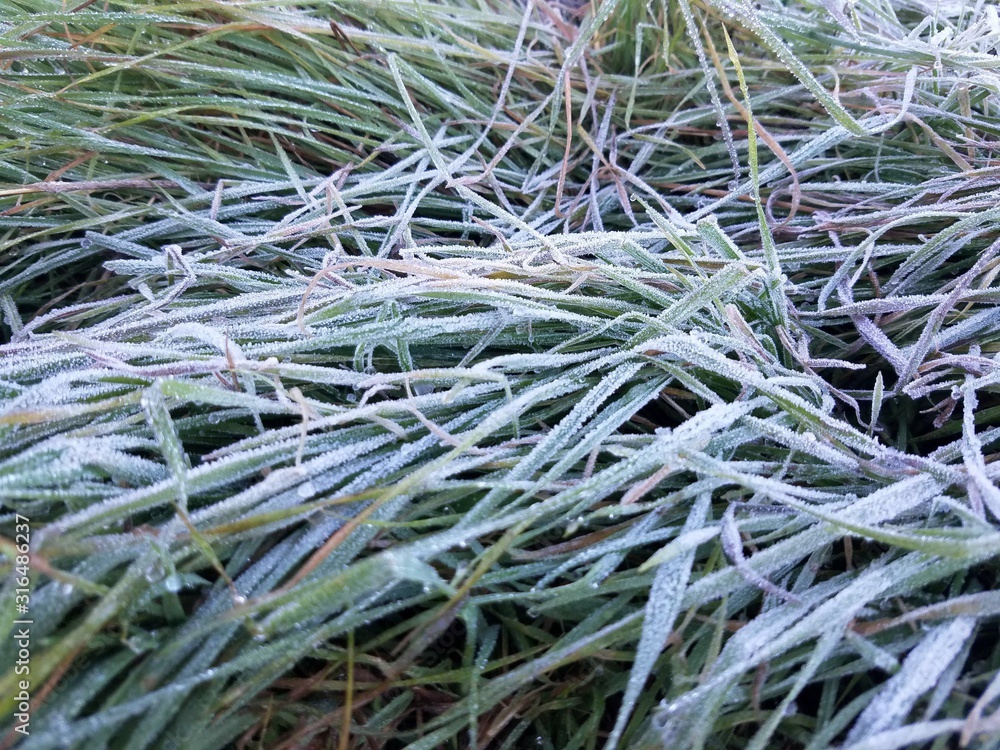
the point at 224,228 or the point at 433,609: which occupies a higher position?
the point at 224,228

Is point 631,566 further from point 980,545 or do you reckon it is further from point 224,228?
point 224,228

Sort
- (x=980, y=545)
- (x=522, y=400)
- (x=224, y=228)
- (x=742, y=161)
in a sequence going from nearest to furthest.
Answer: (x=980, y=545) → (x=522, y=400) → (x=224, y=228) → (x=742, y=161)

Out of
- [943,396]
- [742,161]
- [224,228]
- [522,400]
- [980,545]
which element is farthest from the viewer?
[742,161]

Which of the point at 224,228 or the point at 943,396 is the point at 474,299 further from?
the point at 943,396

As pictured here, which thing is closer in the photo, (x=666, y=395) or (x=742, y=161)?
(x=666, y=395)

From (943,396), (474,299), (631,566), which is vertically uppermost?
(474,299)

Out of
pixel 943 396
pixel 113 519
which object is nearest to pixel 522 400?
pixel 113 519
